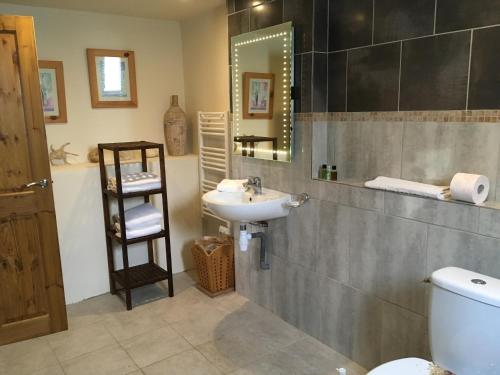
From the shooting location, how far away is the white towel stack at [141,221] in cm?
298

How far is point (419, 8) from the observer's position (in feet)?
6.37

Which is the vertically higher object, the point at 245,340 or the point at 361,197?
the point at 361,197

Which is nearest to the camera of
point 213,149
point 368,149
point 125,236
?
point 368,149

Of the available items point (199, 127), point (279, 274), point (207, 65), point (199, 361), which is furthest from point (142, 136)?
point (199, 361)

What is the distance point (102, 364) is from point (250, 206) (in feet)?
4.01

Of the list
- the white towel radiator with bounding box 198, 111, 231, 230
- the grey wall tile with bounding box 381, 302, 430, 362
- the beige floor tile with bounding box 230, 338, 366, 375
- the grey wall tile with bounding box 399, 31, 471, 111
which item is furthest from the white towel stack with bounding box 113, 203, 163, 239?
the grey wall tile with bounding box 399, 31, 471, 111

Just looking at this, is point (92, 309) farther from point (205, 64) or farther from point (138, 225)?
point (205, 64)

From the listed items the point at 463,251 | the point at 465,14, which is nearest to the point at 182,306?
the point at 463,251

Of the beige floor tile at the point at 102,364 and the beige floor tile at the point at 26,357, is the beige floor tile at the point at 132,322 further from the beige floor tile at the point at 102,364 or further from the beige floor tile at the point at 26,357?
the beige floor tile at the point at 26,357

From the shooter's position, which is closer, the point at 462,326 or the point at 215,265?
the point at 462,326

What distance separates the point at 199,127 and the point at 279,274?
1.40 m

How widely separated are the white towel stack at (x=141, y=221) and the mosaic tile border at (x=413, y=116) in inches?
51.7

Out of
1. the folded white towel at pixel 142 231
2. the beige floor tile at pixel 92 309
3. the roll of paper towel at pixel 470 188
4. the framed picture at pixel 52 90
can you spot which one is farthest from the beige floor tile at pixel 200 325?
the framed picture at pixel 52 90

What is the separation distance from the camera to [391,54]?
6.88 feet
